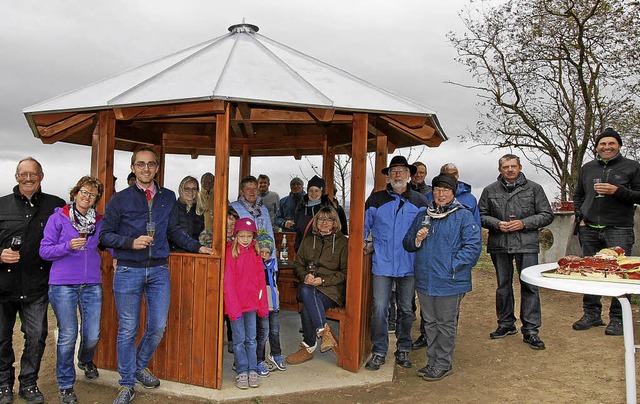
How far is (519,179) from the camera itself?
18.2 ft

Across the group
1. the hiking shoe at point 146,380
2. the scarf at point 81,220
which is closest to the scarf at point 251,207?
the scarf at point 81,220

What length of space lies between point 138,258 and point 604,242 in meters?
4.99

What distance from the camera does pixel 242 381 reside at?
14.5ft

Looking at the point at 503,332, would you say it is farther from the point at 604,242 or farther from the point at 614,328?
the point at 604,242

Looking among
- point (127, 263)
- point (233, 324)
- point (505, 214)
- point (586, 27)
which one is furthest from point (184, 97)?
point (586, 27)

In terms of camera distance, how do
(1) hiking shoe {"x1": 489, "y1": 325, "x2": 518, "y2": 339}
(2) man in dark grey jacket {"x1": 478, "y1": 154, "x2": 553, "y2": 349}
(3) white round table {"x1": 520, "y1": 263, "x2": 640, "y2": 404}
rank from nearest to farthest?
(3) white round table {"x1": 520, "y1": 263, "x2": 640, "y2": 404}
(2) man in dark grey jacket {"x1": 478, "y1": 154, "x2": 553, "y2": 349}
(1) hiking shoe {"x1": 489, "y1": 325, "x2": 518, "y2": 339}

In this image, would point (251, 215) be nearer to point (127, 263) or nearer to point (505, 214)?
point (127, 263)

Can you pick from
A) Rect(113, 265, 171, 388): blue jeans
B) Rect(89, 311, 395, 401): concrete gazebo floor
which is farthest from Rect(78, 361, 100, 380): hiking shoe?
Rect(113, 265, 171, 388): blue jeans

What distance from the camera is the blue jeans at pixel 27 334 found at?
398cm

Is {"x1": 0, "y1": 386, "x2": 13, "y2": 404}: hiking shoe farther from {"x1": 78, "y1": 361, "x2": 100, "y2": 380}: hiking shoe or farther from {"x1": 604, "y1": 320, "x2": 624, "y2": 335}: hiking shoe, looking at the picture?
{"x1": 604, "y1": 320, "x2": 624, "y2": 335}: hiking shoe

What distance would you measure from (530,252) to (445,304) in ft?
4.73

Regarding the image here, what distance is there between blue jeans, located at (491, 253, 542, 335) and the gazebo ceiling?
63.7 inches

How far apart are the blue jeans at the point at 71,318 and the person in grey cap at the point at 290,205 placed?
153 inches

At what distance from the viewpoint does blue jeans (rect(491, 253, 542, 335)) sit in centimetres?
552
